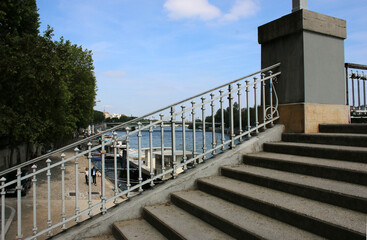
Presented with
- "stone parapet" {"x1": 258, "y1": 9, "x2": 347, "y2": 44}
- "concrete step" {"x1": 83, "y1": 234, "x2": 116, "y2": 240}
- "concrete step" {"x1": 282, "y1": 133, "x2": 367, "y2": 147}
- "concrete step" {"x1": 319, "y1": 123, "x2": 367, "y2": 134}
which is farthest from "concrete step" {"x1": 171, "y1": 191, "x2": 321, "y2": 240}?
"stone parapet" {"x1": 258, "y1": 9, "x2": 347, "y2": 44}

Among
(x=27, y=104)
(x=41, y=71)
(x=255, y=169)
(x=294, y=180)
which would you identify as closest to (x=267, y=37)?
(x=255, y=169)

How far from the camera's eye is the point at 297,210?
8.50ft

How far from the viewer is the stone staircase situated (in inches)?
96.7

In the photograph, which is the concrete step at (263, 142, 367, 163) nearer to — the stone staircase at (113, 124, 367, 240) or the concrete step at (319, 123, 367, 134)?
the stone staircase at (113, 124, 367, 240)

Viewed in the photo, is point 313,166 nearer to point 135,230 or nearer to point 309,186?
point 309,186

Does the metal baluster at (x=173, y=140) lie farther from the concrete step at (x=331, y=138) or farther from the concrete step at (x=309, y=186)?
the concrete step at (x=331, y=138)

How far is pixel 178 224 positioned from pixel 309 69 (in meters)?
3.48

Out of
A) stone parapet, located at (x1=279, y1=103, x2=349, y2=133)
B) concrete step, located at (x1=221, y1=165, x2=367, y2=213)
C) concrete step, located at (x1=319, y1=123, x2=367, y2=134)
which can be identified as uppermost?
stone parapet, located at (x1=279, y1=103, x2=349, y2=133)

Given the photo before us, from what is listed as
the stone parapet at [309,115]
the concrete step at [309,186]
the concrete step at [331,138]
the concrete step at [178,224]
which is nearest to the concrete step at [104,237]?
the concrete step at [178,224]

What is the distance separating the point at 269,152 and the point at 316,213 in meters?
2.07

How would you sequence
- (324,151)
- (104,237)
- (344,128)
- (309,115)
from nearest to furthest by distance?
(104,237), (324,151), (344,128), (309,115)

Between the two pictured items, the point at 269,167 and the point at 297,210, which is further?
the point at 269,167

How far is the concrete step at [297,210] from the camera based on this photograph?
222cm

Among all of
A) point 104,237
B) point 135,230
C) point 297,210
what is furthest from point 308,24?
point 104,237
